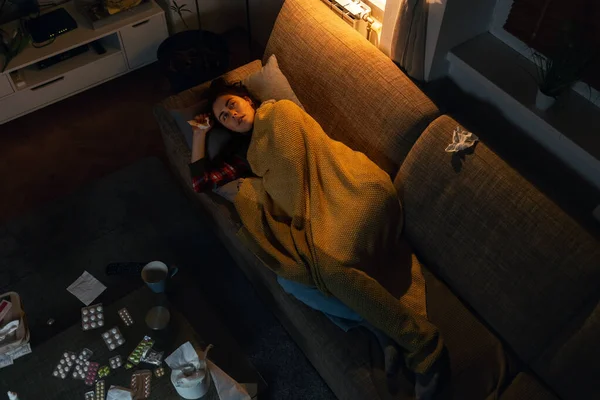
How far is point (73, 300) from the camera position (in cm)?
228

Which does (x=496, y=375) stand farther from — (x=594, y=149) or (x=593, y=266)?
(x=594, y=149)

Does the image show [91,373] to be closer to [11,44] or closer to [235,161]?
[235,161]

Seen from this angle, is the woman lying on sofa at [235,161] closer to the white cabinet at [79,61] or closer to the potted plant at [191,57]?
the potted plant at [191,57]

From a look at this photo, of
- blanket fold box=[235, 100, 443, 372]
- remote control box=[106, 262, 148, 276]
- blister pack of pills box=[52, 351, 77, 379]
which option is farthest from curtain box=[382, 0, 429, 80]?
blister pack of pills box=[52, 351, 77, 379]

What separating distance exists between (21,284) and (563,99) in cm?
228

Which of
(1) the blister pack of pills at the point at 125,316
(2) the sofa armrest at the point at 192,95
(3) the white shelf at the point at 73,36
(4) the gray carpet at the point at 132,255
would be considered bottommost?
(4) the gray carpet at the point at 132,255

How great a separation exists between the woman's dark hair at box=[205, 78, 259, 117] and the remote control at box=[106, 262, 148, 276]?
676 mm

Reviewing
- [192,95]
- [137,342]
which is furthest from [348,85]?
[137,342]

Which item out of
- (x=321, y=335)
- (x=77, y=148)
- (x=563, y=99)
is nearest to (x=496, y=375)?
(x=321, y=335)

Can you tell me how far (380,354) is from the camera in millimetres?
1839

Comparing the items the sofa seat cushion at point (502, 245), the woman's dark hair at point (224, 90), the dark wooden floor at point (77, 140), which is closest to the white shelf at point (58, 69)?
the dark wooden floor at point (77, 140)

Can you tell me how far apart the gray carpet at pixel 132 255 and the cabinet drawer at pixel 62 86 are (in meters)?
0.64

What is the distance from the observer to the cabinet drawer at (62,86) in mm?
2848

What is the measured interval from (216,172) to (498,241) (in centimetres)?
109
